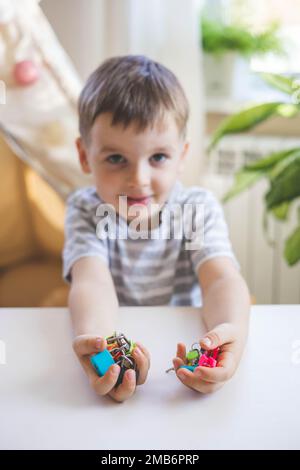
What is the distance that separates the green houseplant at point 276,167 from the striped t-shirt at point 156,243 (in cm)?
27

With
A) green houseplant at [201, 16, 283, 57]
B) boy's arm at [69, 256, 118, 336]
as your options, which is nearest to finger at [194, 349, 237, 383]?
boy's arm at [69, 256, 118, 336]

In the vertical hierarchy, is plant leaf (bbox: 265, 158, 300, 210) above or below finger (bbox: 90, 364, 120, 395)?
above

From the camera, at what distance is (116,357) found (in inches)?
22.8

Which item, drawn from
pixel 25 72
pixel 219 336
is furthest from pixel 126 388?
pixel 25 72

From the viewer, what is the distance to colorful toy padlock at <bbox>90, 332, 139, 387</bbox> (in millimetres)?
568

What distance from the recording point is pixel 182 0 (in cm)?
162

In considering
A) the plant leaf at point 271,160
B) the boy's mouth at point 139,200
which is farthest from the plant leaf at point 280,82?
the boy's mouth at point 139,200

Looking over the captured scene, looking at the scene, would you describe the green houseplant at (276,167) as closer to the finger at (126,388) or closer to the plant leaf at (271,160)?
the plant leaf at (271,160)

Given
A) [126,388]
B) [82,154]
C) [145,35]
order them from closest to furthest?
1. [126,388]
2. [82,154]
3. [145,35]

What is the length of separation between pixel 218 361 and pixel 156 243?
40 cm

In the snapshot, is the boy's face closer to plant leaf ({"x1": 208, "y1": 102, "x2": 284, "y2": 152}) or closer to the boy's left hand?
the boy's left hand

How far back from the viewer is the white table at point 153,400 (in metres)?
0.49

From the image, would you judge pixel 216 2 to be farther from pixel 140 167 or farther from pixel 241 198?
pixel 140 167

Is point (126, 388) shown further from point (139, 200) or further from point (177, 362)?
point (139, 200)
